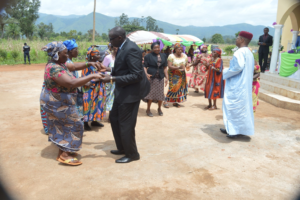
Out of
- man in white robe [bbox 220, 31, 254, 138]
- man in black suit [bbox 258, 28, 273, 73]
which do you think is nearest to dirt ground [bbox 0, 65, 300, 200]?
man in white robe [bbox 220, 31, 254, 138]

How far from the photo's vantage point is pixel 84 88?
4492mm

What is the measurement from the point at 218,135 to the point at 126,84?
2446 mm

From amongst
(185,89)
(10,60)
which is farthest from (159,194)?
(10,60)

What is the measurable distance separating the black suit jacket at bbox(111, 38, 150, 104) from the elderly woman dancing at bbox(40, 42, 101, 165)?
0.32m

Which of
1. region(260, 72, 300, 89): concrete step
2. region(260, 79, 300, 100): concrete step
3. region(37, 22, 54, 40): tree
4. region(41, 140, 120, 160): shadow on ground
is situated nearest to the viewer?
region(41, 140, 120, 160): shadow on ground

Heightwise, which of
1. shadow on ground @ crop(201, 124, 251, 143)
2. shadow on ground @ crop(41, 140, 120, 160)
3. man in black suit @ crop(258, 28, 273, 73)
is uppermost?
man in black suit @ crop(258, 28, 273, 73)

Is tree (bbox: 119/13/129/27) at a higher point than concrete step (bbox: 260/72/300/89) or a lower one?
higher

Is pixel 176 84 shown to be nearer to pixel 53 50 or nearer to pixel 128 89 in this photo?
pixel 128 89

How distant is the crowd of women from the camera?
306 centimetres

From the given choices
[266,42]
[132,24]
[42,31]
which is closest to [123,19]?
[132,24]

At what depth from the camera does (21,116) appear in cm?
540

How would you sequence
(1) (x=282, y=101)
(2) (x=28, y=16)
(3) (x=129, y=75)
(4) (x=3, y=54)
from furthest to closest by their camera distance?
(2) (x=28, y=16) → (4) (x=3, y=54) → (1) (x=282, y=101) → (3) (x=129, y=75)

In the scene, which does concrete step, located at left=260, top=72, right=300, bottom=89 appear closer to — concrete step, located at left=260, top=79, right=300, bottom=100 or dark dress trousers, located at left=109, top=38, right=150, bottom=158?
concrete step, located at left=260, top=79, right=300, bottom=100

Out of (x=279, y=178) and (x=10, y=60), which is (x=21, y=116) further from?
(x=10, y=60)
